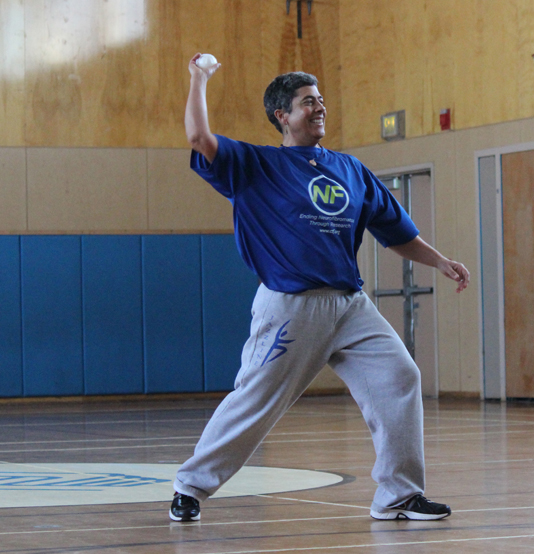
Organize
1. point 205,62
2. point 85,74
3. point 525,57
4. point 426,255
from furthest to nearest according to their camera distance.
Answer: point 85,74 < point 525,57 < point 426,255 < point 205,62

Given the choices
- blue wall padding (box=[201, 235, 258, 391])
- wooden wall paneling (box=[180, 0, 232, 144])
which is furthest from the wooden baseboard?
wooden wall paneling (box=[180, 0, 232, 144])

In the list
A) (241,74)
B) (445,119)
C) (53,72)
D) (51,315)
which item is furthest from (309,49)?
(51,315)

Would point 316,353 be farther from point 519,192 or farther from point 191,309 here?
point 191,309

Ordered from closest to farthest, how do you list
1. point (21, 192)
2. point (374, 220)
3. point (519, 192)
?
1. point (374, 220)
2. point (519, 192)
3. point (21, 192)

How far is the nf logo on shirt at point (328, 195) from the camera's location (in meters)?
3.38

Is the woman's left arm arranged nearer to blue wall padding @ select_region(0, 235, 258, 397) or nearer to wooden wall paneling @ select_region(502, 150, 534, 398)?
wooden wall paneling @ select_region(502, 150, 534, 398)

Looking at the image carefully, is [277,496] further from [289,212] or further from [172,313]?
[172,313]

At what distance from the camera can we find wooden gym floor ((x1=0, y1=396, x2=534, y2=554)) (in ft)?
9.69

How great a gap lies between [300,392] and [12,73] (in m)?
8.48

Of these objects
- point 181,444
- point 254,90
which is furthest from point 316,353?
point 254,90

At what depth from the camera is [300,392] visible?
3363 mm

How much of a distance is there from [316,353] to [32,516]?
112 centimetres

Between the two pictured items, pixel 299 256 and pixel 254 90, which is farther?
pixel 254 90

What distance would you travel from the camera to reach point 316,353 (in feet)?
11.0
